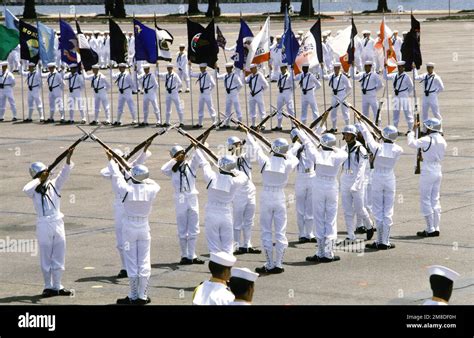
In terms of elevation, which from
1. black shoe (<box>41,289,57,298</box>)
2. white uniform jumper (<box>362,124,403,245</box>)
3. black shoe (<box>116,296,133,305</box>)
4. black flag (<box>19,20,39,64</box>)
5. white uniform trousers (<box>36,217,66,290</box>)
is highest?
black flag (<box>19,20,39,64</box>)

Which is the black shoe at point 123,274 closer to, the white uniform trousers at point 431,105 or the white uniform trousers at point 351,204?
the white uniform trousers at point 351,204

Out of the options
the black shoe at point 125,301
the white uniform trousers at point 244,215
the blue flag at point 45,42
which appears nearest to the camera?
the black shoe at point 125,301

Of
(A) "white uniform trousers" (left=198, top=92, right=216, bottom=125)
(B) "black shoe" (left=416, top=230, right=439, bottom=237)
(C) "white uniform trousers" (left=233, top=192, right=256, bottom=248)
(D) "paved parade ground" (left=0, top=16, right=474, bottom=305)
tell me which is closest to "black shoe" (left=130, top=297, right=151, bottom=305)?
(D) "paved parade ground" (left=0, top=16, right=474, bottom=305)

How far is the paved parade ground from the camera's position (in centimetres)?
1597

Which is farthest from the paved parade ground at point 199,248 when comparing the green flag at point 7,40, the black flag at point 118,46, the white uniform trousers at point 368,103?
the green flag at point 7,40

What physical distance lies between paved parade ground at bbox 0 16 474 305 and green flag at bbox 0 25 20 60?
11.6 ft

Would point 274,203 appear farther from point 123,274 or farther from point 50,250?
point 50,250

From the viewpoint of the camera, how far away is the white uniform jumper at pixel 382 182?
1869 cm

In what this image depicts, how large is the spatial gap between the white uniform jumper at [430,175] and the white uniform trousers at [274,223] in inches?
121

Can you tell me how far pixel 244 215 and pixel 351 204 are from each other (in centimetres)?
184

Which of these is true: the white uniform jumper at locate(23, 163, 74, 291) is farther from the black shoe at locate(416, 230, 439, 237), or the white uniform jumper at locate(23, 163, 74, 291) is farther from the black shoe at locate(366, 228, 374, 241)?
the black shoe at locate(416, 230, 439, 237)
